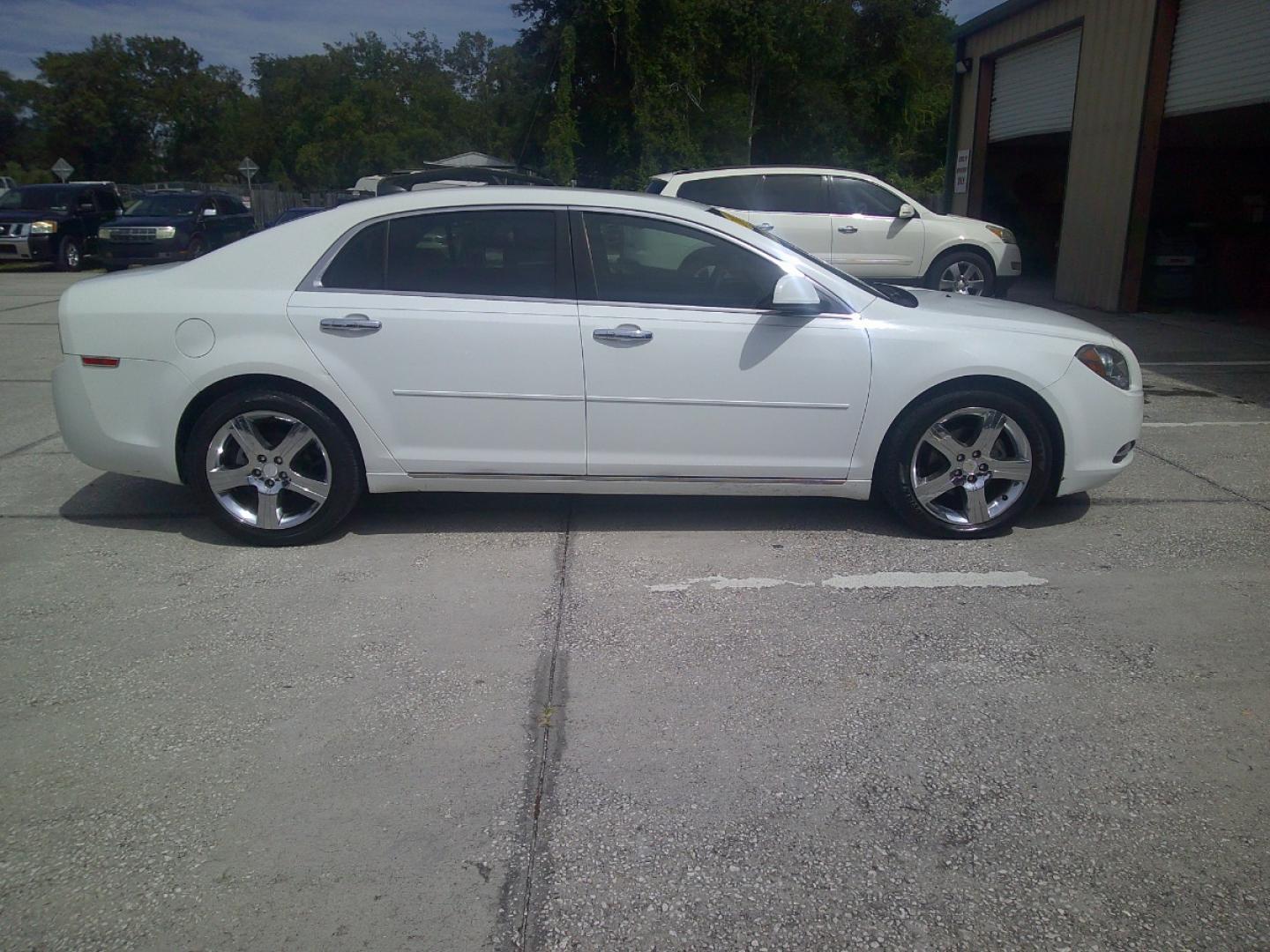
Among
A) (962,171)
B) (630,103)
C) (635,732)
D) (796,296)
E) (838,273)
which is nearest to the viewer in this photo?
(635,732)

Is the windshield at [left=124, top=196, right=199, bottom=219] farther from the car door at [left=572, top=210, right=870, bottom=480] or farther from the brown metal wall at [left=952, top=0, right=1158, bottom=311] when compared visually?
the car door at [left=572, top=210, right=870, bottom=480]

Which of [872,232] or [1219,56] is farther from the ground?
[1219,56]

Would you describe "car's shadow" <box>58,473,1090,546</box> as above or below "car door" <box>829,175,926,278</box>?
below

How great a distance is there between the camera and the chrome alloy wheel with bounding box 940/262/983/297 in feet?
42.6

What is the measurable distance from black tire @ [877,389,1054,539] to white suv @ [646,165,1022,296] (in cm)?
802

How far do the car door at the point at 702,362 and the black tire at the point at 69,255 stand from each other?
21.7m

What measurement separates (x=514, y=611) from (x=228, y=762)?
1.37m

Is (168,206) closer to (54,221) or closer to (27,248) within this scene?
(54,221)

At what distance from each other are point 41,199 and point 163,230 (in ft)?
13.4

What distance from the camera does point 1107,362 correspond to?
513 cm

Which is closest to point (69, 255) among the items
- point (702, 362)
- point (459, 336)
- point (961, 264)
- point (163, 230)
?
point (163, 230)

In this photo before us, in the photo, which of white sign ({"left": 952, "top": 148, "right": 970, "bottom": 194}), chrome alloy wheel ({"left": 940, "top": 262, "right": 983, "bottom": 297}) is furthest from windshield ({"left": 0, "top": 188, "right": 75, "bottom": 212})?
chrome alloy wheel ({"left": 940, "top": 262, "right": 983, "bottom": 297})

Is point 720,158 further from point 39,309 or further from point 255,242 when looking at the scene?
point 255,242

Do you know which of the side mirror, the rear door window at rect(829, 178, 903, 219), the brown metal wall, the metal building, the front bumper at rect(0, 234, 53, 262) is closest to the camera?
the side mirror
